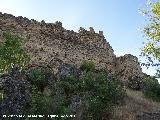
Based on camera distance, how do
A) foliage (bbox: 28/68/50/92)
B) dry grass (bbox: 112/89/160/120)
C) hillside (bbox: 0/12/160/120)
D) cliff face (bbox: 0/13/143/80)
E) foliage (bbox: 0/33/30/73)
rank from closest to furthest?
1. dry grass (bbox: 112/89/160/120)
2. foliage (bbox: 0/33/30/73)
3. foliage (bbox: 28/68/50/92)
4. hillside (bbox: 0/12/160/120)
5. cliff face (bbox: 0/13/143/80)

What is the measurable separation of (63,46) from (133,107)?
15.7m

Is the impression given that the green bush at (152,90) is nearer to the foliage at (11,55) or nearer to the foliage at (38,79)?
the foliage at (38,79)

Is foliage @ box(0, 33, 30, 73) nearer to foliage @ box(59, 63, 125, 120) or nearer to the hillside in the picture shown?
foliage @ box(59, 63, 125, 120)

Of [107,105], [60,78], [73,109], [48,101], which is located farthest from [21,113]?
[60,78]

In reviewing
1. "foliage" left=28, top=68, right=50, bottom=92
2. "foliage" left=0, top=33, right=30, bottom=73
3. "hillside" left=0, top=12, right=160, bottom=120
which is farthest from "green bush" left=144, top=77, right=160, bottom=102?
"foliage" left=0, top=33, right=30, bottom=73

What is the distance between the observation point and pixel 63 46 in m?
40.3

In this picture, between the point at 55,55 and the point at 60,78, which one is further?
the point at 55,55

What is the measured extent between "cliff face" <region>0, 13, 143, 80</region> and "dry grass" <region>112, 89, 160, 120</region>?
309 inches

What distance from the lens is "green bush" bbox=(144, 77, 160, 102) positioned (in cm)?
3158

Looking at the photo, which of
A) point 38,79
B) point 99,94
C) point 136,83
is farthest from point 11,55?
point 136,83

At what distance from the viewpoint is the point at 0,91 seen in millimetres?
19531

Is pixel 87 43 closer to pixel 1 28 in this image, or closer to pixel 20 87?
pixel 1 28

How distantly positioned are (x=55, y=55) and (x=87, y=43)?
236 inches

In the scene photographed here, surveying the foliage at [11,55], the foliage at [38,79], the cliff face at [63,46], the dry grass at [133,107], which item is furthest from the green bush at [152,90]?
the foliage at [11,55]
